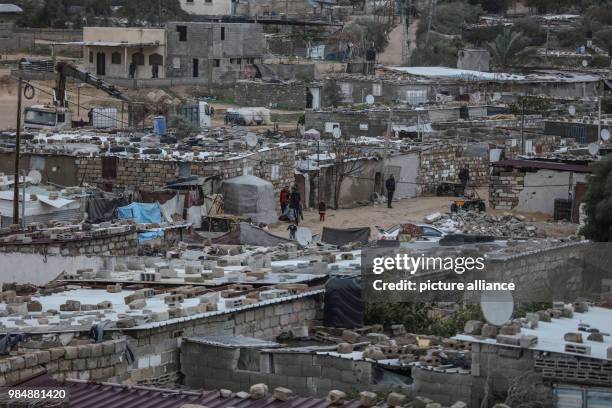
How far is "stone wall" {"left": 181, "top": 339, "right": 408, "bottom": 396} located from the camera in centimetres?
1442

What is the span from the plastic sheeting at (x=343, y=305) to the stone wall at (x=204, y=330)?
13 centimetres

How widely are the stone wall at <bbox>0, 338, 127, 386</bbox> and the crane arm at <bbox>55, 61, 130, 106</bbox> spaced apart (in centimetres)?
3010

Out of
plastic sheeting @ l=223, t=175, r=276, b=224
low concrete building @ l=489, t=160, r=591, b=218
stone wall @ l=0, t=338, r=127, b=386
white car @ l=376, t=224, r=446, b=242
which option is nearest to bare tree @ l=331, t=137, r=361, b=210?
low concrete building @ l=489, t=160, r=591, b=218

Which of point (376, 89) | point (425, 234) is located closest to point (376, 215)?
point (425, 234)

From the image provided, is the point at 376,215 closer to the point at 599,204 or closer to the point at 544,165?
the point at 544,165

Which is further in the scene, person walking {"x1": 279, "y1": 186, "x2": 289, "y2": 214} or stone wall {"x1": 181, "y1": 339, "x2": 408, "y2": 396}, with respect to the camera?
person walking {"x1": 279, "y1": 186, "x2": 289, "y2": 214}

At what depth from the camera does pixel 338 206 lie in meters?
34.7

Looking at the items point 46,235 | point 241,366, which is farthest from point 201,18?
point 241,366

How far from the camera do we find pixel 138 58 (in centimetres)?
5712

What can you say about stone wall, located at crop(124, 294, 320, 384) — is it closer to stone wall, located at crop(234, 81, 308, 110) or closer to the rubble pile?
the rubble pile

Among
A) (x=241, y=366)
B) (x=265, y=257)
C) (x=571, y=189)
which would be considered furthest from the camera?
(x=571, y=189)

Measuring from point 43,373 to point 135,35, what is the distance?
143 ft

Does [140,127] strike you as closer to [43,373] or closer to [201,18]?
[43,373]

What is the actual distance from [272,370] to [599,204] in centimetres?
1178
